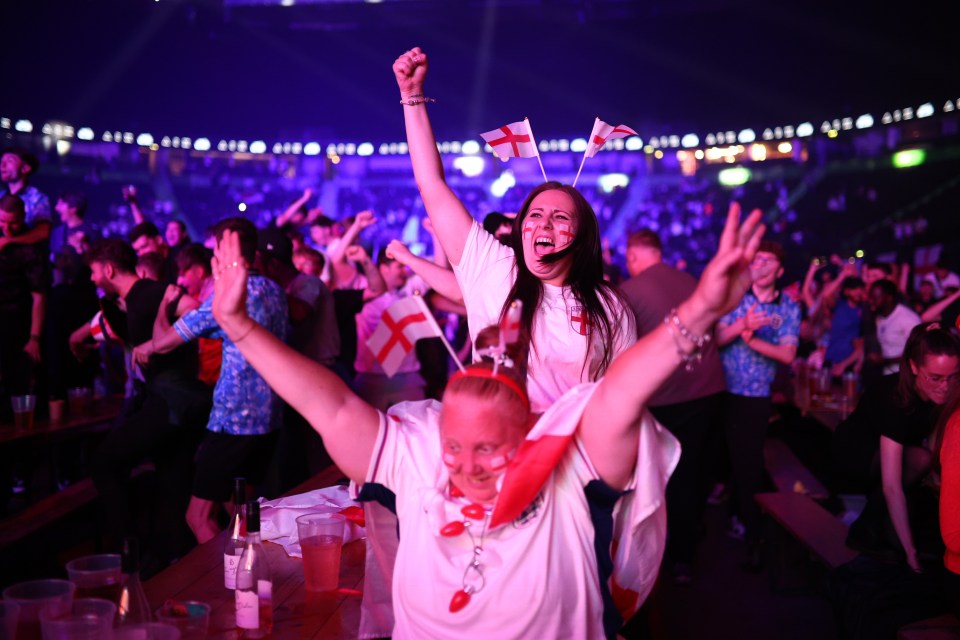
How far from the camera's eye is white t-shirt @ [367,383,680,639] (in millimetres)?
1769

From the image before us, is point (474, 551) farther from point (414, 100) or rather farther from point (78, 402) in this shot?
point (78, 402)

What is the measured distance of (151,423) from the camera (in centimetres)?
437

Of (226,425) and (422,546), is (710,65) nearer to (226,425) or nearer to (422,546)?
(226,425)

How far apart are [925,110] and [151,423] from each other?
15.3m

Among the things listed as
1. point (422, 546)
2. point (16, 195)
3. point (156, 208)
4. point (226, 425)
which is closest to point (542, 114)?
point (156, 208)

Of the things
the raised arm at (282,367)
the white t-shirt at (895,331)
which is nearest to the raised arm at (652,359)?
the raised arm at (282,367)

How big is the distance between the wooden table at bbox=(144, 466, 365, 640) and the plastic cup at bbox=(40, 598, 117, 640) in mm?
278

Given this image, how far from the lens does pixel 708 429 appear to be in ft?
16.0

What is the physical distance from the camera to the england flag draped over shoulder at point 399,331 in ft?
7.26

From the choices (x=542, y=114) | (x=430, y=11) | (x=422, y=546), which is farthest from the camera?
(x=542, y=114)

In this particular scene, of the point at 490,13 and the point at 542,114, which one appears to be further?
the point at 542,114

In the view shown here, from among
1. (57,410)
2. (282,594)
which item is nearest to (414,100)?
(282,594)

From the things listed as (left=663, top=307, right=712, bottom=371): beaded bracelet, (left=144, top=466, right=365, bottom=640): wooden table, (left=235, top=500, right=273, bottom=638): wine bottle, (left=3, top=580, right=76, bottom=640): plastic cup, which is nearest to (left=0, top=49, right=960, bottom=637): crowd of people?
(left=663, top=307, right=712, bottom=371): beaded bracelet

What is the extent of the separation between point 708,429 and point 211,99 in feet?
48.9
